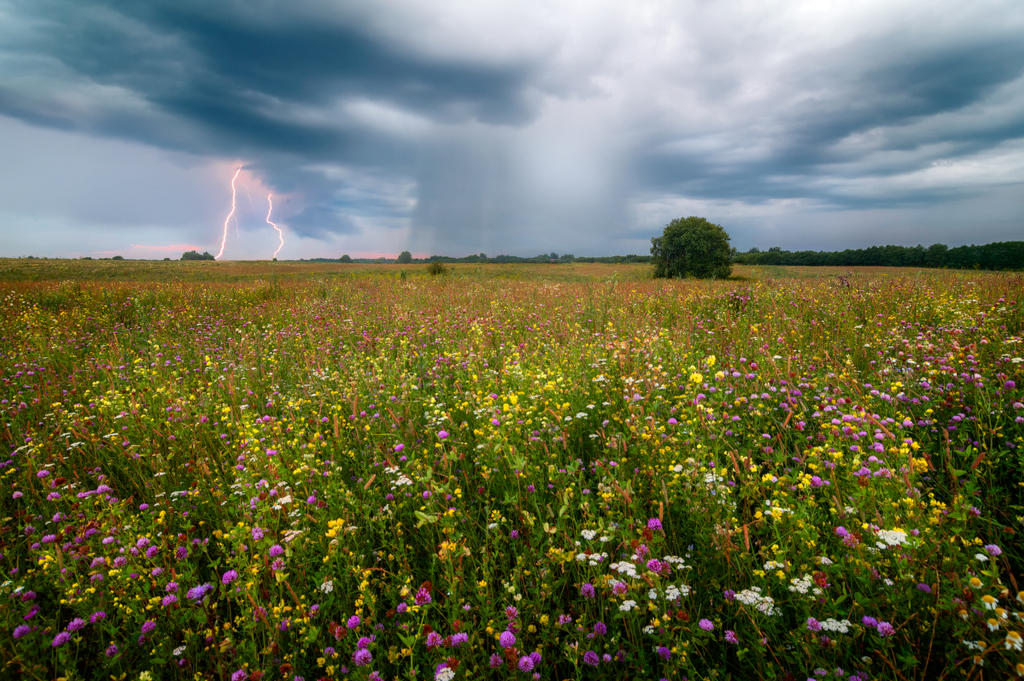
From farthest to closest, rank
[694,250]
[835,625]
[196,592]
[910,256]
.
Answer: [910,256]
[694,250]
[196,592]
[835,625]

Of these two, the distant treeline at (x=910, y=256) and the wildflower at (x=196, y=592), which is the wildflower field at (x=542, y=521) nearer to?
the wildflower at (x=196, y=592)

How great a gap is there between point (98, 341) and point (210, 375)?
14.5 feet

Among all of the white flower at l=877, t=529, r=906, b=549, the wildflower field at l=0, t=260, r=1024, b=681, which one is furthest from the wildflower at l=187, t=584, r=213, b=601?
the white flower at l=877, t=529, r=906, b=549

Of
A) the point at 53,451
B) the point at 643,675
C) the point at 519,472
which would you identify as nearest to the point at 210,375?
the point at 53,451

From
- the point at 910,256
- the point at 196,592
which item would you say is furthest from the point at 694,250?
the point at 196,592

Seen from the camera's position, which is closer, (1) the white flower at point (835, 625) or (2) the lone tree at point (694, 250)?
(1) the white flower at point (835, 625)

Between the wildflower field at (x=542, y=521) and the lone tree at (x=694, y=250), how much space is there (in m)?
45.3

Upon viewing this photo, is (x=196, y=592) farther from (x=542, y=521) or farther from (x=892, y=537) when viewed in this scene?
(x=892, y=537)

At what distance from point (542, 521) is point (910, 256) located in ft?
312

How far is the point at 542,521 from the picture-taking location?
2.49 m

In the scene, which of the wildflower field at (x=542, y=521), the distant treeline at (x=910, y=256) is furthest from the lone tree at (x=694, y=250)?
the wildflower field at (x=542, y=521)

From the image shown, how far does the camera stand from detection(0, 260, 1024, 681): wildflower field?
1755 mm

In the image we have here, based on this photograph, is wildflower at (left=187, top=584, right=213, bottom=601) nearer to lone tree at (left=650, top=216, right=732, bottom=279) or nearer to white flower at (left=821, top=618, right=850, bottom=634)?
white flower at (left=821, top=618, right=850, bottom=634)

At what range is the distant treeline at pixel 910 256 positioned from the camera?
50969 millimetres
